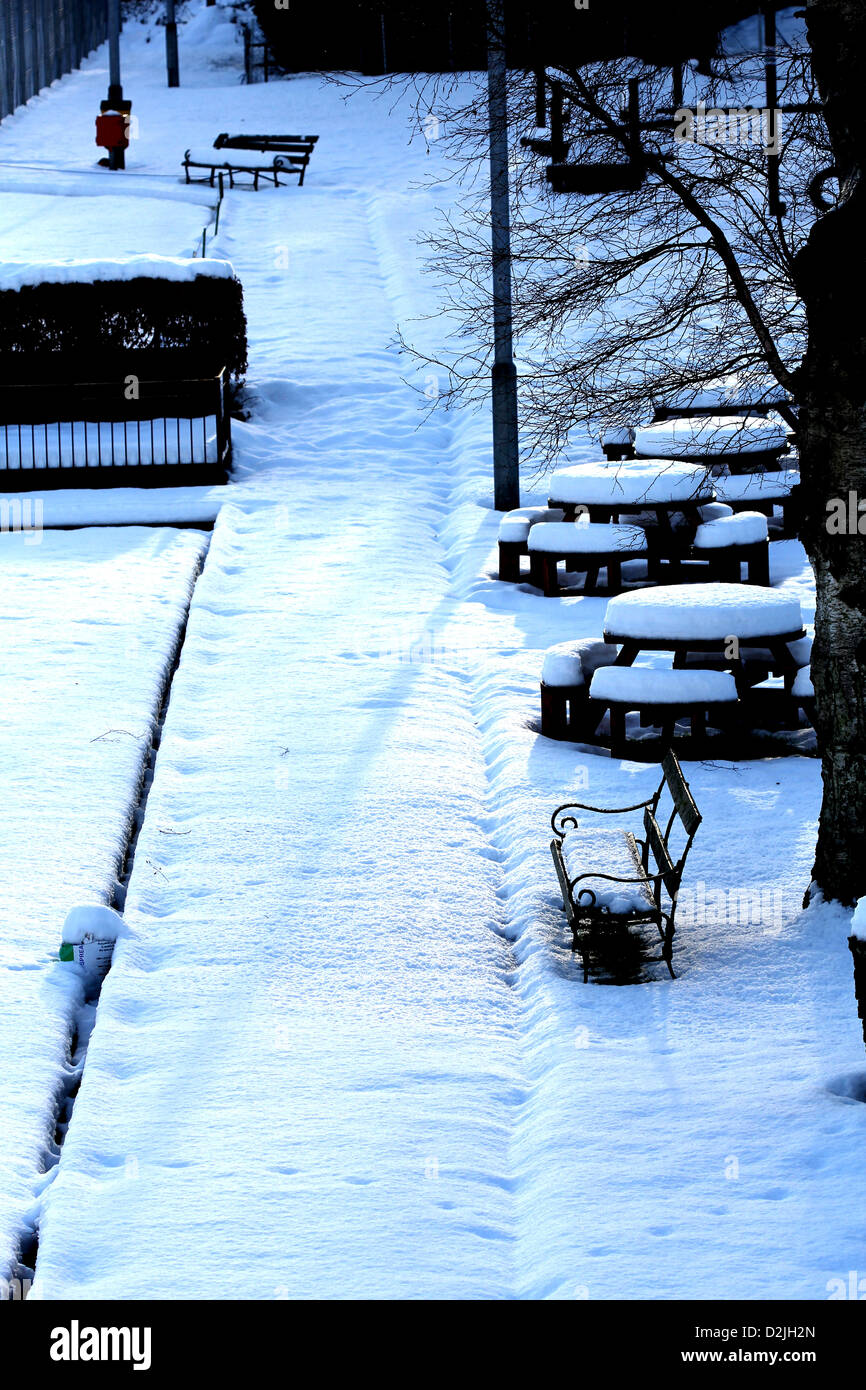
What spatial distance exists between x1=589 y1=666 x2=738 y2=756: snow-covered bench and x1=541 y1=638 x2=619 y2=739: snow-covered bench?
0.29 metres

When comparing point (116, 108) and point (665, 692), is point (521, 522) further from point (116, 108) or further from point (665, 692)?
point (116, 108)

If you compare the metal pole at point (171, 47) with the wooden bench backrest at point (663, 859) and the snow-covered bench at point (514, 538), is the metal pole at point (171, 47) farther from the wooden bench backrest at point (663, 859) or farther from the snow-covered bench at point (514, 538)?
the wooden bench backrest at point (663, 859)

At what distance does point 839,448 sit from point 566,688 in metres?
3.45

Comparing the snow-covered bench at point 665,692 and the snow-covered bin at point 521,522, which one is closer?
the snow-covered bench at point 665,692

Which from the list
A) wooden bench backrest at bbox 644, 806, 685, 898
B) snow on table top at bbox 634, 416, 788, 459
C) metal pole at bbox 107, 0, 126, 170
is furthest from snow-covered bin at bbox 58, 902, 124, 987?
metal pole at bbox 107, 0, 126, 170

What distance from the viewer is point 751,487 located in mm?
15672

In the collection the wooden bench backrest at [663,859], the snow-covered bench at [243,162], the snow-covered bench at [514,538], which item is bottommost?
the wooden bench backrest at [663,859]

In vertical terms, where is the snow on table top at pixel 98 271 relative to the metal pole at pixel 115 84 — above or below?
below

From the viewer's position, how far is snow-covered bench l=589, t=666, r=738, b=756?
9852mm

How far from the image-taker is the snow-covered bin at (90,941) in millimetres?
7594

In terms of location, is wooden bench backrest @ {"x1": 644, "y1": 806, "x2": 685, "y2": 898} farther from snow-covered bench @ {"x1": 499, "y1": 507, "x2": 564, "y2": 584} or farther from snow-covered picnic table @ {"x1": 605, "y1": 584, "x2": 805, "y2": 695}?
snow-covered bench @ {"x1": 499, "y1": 507, "x2": 564, "y2": 584}

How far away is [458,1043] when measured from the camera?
6824 millimetres

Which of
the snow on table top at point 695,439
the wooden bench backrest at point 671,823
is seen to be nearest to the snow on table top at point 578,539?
the snow on table top at point 695,439

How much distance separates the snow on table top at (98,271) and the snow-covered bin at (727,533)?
835 centimetres
